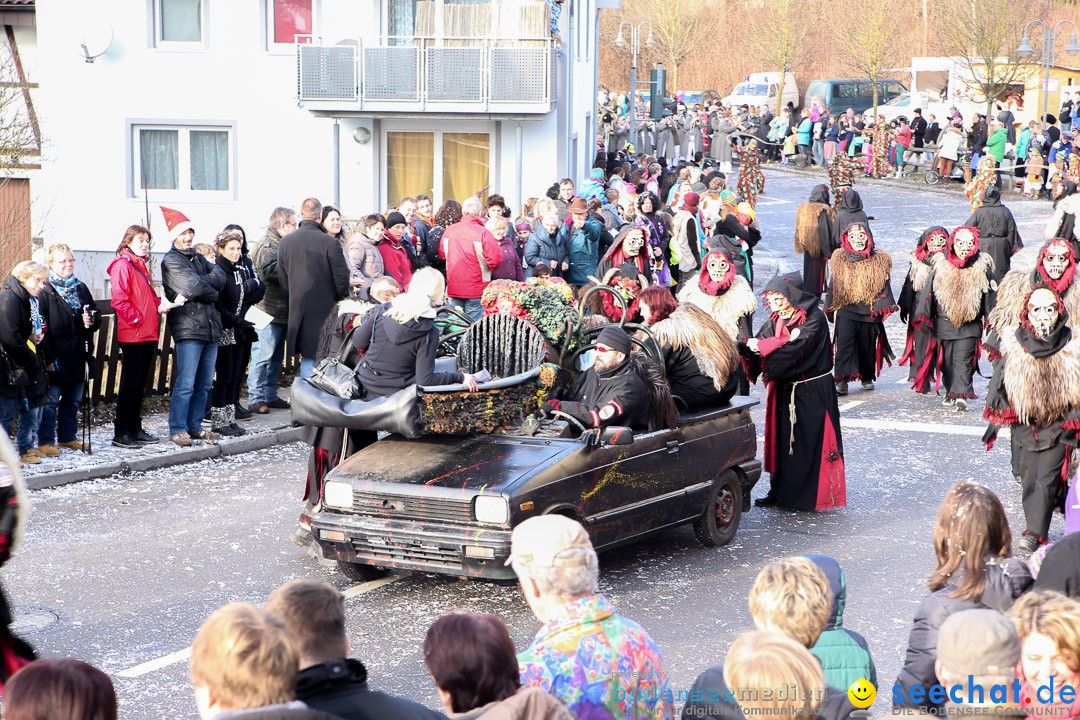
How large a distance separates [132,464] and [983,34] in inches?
1414

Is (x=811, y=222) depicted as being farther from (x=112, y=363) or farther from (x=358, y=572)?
(x=358, y=572)

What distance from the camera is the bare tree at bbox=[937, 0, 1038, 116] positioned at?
41.1 meters

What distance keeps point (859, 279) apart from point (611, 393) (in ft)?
22.1

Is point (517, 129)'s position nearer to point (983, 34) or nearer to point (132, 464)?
point (132, 464)

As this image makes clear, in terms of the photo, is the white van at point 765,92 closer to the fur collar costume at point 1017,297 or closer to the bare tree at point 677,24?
the bare tree at point 677,24

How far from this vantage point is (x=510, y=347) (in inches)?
364

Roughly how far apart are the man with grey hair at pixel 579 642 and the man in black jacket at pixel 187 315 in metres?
7.66

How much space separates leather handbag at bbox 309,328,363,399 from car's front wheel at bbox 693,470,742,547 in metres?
2.48

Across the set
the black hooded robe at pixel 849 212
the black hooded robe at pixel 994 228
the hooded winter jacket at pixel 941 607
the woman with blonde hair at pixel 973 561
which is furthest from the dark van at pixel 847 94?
the hooded winter jacket at pixel 941 607

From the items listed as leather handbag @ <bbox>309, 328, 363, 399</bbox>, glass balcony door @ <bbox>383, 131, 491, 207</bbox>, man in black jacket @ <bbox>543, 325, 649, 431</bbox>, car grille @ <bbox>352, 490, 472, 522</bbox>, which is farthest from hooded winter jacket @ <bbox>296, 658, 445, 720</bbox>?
glass balcony door @ <bbox>383, 131, 491, 207</bbox>

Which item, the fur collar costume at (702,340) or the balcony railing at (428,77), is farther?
the balcony railing at (428,77)

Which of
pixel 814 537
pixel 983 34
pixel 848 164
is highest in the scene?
pixel 983 34

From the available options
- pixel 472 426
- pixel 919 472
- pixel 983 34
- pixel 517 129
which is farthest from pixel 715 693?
pixel 983 34

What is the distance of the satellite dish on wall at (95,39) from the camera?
25.4 m
